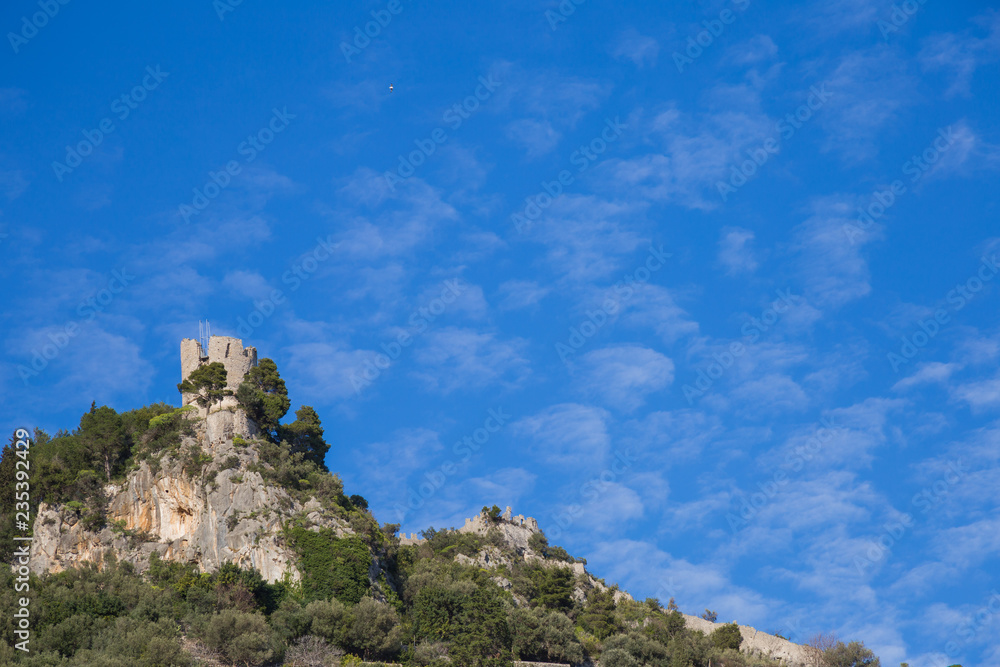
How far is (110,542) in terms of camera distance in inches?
2672

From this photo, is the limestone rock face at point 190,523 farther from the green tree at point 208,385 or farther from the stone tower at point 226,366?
the green tree at point 208,385

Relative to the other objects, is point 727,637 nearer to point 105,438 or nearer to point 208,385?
point 208,385

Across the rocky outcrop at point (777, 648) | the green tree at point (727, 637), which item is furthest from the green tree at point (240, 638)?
the rocky outcrop at point (777, 648)

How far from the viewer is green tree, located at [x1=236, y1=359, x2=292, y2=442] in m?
72.8

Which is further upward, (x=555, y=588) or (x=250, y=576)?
(x=555, y=588)

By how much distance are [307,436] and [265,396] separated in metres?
3.81

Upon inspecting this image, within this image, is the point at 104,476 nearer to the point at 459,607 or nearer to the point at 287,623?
the point at 287,623

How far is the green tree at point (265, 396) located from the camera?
72.8 meters

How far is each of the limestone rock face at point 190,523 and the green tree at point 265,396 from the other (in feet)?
10.6

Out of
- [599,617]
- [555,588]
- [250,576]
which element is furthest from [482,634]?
[555,588]

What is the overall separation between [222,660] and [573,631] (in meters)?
21.5

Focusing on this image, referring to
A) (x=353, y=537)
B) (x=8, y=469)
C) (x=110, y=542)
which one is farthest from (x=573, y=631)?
(x=8, y=469)

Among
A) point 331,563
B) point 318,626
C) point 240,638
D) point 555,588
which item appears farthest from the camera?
point 555,588

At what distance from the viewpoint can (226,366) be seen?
74.7 meters
